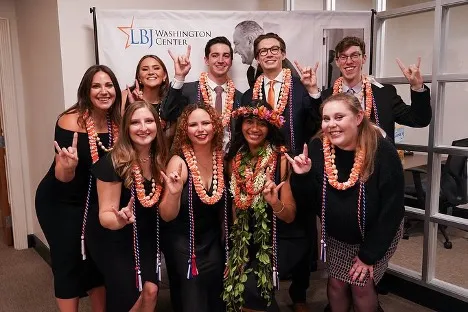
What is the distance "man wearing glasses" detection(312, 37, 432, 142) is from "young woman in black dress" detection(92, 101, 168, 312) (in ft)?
3.46

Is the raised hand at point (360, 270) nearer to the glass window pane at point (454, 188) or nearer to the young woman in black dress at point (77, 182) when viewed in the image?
→ the glass window pane at point (454, 188)

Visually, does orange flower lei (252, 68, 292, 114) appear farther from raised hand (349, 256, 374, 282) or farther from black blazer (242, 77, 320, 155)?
raised hand (349, 256, 374, 282)

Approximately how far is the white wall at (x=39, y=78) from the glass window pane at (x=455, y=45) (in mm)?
2589

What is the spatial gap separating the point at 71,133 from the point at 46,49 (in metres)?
1.37

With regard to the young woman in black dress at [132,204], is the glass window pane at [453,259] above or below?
below

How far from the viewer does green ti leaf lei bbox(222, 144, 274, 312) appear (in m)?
2.24

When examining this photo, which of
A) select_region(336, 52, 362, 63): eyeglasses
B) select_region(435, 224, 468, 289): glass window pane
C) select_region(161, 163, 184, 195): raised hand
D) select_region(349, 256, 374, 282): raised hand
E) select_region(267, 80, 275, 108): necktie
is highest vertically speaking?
select_region(336, 52, 362, 63): eyeglasses

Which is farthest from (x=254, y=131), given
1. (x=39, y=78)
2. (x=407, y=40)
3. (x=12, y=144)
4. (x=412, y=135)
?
(x=12, y=144)

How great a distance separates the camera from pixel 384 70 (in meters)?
3.42

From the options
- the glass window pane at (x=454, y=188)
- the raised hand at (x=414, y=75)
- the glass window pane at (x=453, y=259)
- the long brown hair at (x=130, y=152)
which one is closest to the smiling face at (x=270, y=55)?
the raised hand at (x=414, y=75)

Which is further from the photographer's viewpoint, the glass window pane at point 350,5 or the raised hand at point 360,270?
the glass window pane at point 350,5

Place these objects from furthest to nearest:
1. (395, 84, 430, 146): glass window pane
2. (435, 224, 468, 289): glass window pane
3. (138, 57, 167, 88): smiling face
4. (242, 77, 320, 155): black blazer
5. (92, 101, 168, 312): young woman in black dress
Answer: (435, 224, 468, 289): glass window pane, (395, 84, 430, 146): glass window pane, (138, 57, 167, 88): smiling face, (242, 77, 320, 155): black blazer, (92, 101, 168, 312): young woman in black dress

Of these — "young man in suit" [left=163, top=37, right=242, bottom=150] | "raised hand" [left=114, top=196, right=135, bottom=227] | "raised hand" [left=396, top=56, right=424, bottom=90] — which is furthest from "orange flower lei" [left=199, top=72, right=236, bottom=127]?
"raised hand" [left=396, top=56, right=424, bottom=90]

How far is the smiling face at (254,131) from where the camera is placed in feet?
7.43
